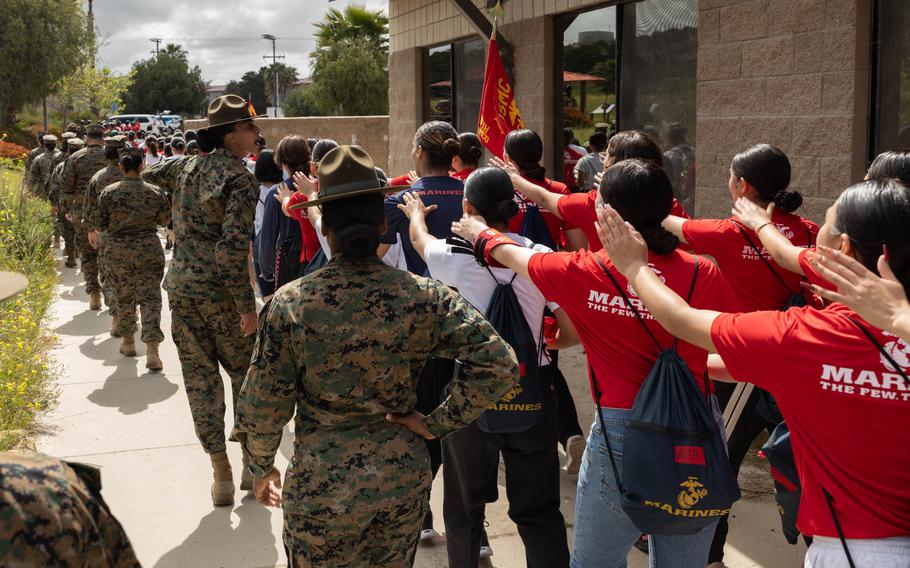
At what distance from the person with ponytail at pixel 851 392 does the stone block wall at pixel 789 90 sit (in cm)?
428

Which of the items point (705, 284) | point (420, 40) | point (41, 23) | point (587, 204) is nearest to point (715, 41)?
point (587, 204)

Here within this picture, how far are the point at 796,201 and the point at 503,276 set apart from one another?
1.42 meters

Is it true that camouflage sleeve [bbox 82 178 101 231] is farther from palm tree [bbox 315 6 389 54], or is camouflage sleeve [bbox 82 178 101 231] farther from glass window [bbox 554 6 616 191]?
palm tree [bbox 315 6 389 54]

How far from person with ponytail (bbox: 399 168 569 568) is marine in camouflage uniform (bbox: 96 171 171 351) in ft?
15.8

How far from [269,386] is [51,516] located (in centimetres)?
117

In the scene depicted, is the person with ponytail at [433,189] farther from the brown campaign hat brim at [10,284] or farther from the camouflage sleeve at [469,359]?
the brown campaign hat brim at [10,284]

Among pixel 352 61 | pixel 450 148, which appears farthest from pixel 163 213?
pixel 352 61

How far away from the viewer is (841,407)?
6.45ft

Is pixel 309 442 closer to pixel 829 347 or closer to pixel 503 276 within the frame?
pixel 503 276

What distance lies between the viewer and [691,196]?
25.0 feet

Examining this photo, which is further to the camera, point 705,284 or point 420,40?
point 420,40

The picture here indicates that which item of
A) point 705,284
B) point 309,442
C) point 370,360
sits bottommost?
point 309,442

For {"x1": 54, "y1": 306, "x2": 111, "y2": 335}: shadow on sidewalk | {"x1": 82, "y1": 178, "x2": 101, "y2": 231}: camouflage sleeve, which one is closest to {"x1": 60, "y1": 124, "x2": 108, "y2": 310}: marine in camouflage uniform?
{"x1": 54, "y1": 306, "x2": 111, "y2": 335}: shadow on sidewalk

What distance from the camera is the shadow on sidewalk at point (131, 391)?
6930 mm
